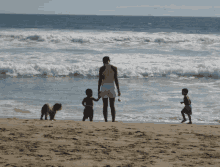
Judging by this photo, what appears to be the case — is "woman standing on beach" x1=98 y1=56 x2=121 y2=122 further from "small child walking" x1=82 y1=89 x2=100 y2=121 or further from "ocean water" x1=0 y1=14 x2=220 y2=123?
"ocean water" x1=0 y1=14 x2=220 y2=123

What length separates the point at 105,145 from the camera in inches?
145

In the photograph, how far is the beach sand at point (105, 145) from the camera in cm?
310

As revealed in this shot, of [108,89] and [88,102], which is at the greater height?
[108,89]

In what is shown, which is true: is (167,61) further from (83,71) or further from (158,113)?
(158,113)

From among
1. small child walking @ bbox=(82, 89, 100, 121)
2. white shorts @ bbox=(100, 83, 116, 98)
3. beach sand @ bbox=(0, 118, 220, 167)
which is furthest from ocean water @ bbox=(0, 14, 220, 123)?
beach sand @ bbox=(0, 118, 220, 167)

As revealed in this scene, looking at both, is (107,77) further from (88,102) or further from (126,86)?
(126,86)

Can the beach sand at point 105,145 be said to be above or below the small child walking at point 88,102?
below

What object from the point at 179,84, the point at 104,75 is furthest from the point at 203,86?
the point at 104,75

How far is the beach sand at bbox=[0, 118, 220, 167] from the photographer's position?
3.10 metres

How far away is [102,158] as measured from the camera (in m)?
3.21

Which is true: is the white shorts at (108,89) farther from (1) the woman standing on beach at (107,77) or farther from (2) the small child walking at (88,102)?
(2) the small child walking at (88,102)

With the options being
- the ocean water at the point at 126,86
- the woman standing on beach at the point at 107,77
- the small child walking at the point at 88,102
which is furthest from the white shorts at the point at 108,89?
the ocean water at the point at 126,86

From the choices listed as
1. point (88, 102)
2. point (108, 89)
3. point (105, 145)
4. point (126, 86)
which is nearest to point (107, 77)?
point (108, 89)

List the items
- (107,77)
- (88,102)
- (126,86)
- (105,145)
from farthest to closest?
(126,86) → (88,102) → (107,77) → (105,145)
